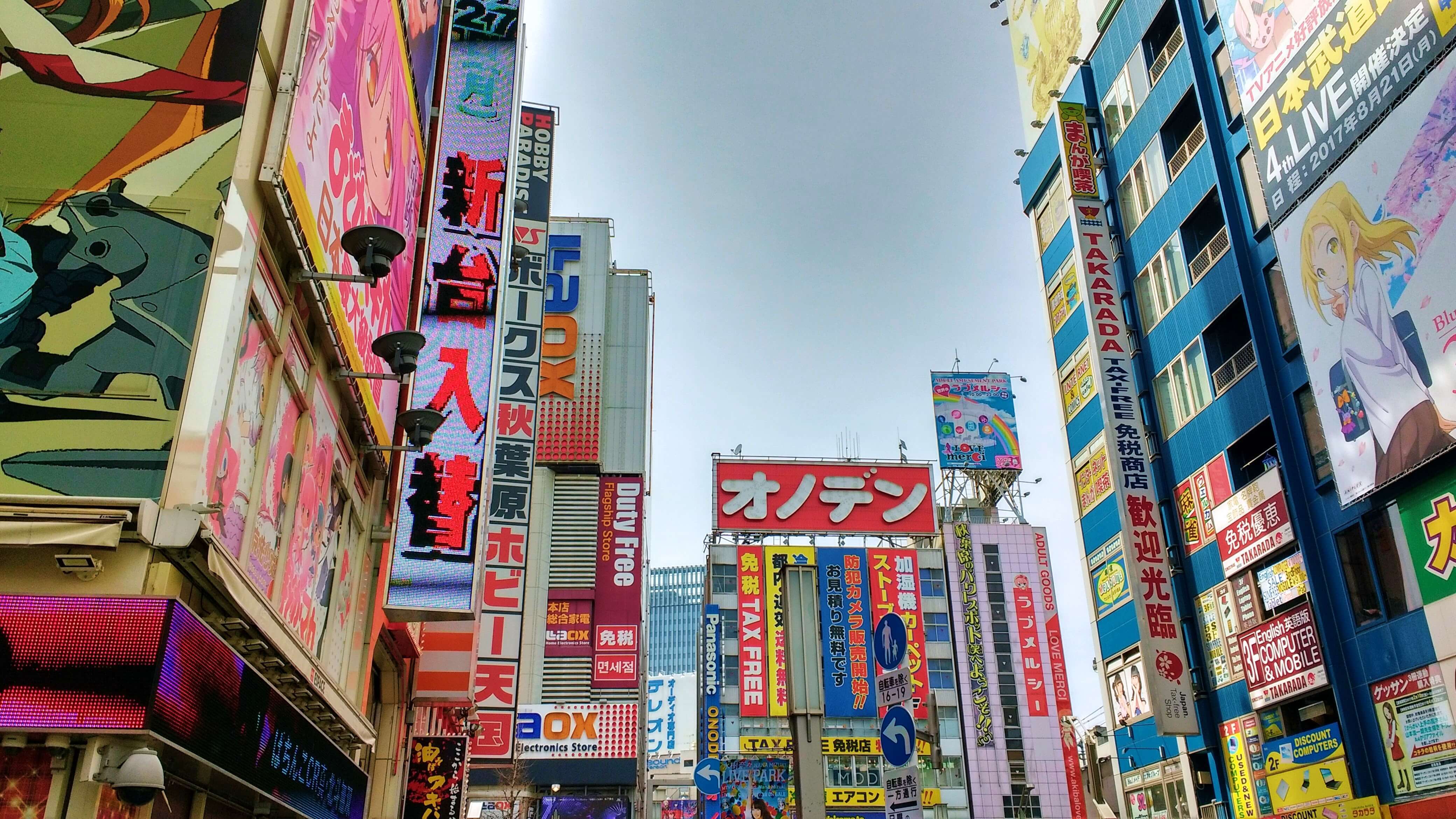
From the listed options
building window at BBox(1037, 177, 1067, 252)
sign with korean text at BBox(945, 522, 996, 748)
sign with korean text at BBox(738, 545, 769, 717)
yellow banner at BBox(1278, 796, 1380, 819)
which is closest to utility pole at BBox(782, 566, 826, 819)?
yellow banner at BBox(1278, 796, 1380, 819)

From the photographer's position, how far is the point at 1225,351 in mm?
31031

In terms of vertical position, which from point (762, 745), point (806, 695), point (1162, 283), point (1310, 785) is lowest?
point (1310, 785)

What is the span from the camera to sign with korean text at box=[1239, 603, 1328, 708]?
2498 cm

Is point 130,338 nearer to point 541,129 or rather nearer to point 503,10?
point 503,10

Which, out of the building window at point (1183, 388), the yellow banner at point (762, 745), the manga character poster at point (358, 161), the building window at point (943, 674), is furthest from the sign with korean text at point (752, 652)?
the manga character poster at point (358, 161)

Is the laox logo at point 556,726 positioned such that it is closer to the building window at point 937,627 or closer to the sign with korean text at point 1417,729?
the building window at point 937,627

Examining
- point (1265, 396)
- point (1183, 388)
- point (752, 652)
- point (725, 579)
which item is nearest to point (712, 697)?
point (752, 652)

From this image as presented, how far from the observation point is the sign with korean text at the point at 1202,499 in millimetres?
29922

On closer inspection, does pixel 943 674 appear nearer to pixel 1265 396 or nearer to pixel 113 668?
pixel 1265 396

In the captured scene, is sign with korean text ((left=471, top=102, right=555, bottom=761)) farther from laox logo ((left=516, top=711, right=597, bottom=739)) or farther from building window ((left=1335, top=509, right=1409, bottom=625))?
building window ((left=1335, top=509, right=1409, bottom=625))

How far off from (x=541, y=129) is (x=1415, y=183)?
45057 millimetres

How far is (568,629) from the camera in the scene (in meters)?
57.5

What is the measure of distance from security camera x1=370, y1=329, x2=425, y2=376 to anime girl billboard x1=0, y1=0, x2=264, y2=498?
3.12 m

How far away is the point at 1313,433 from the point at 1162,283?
898 centimetres
